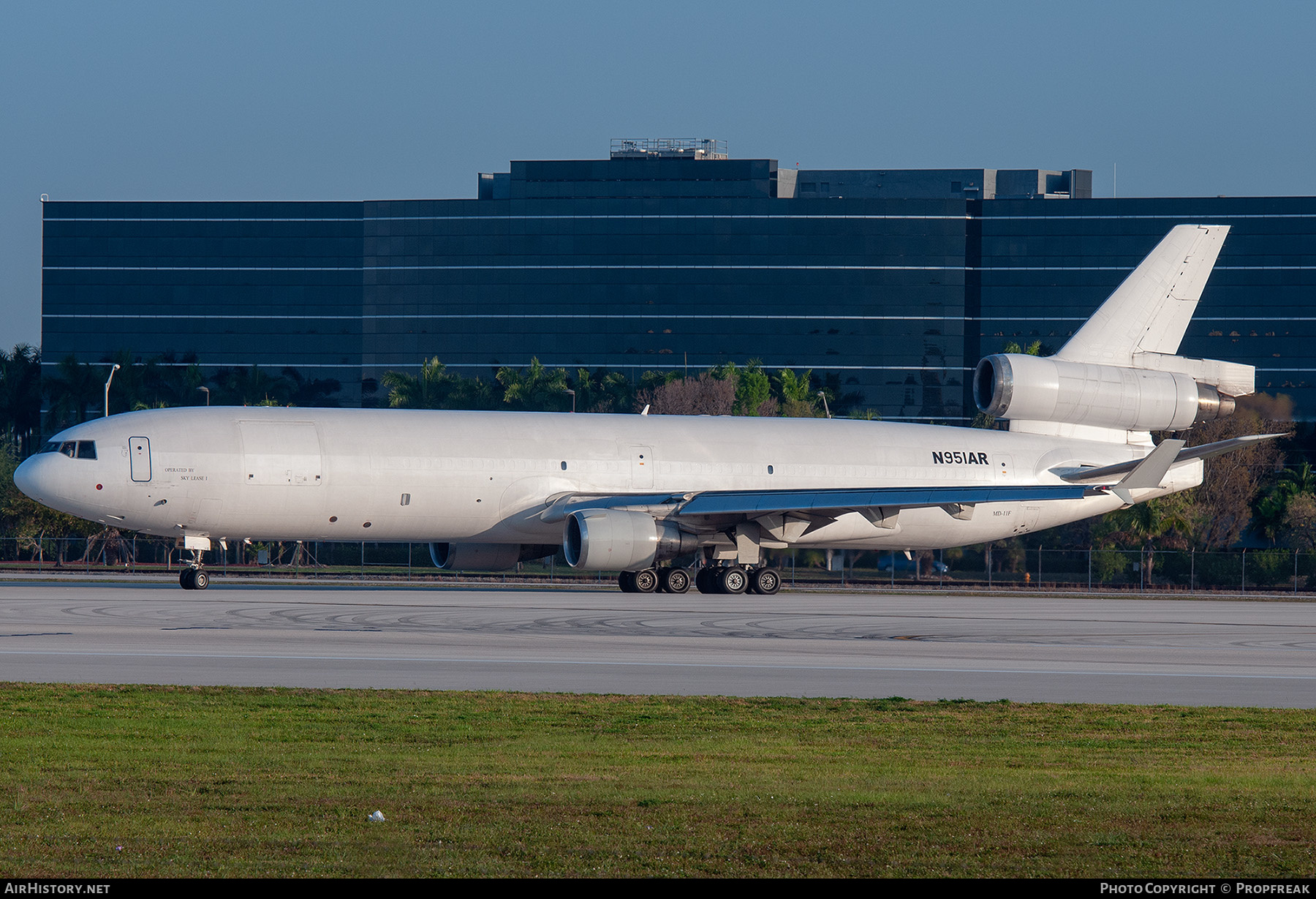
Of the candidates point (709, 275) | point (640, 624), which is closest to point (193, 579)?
point (640, 624)

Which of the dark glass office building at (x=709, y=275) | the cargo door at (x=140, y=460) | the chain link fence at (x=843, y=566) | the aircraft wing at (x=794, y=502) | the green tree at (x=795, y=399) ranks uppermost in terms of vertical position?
the dark glass office building at (x=709, y=275)

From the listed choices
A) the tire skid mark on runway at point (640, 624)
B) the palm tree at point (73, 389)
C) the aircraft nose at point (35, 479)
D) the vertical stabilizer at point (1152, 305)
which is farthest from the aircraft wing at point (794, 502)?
the palm tree at point (73, 389)

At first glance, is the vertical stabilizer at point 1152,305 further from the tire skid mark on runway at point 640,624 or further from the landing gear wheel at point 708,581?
the tire skid mark on runway at point 640,624

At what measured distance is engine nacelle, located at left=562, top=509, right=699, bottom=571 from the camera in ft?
121

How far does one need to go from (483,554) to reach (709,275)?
302ft

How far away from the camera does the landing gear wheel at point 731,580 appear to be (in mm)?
40250

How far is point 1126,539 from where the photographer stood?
69.0 metres

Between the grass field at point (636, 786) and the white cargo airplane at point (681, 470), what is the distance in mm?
21102

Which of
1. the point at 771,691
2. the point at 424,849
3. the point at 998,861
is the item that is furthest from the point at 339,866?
the point at 771,691

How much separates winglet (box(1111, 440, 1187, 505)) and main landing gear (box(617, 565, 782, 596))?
9.94m

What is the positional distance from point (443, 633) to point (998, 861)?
1683cm

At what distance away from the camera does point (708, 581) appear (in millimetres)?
40469

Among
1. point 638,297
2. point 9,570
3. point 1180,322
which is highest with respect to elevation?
point 638,297
